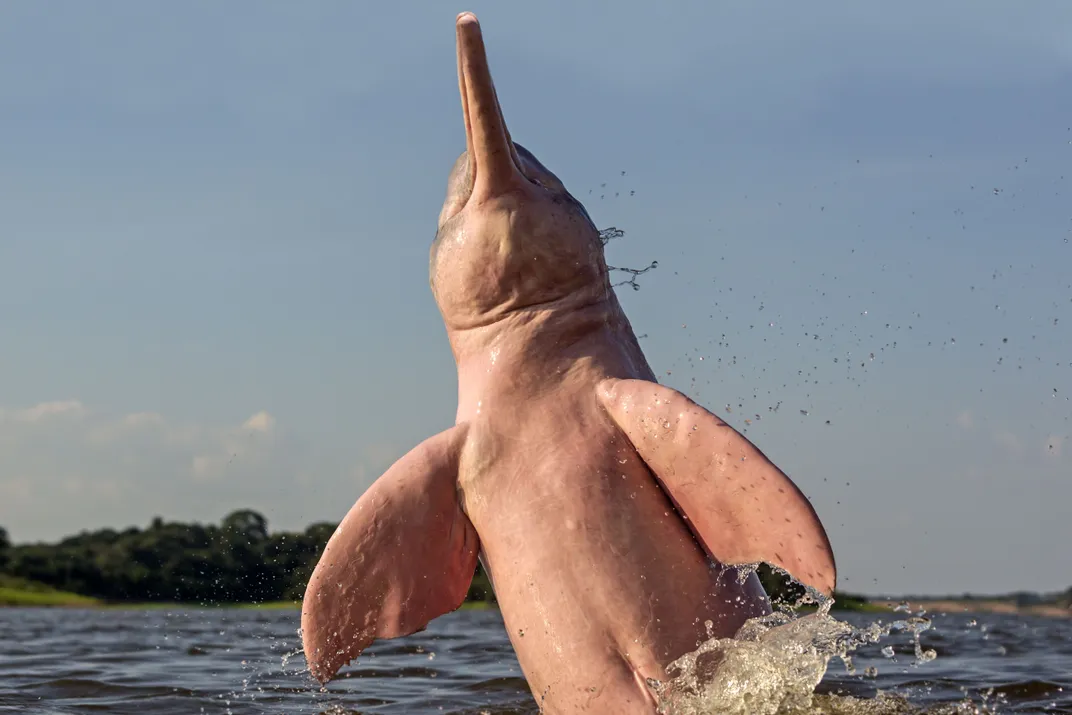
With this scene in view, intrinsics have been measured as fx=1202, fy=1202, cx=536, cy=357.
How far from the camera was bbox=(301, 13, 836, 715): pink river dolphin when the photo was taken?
181 inches

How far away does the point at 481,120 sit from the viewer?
5.02 m

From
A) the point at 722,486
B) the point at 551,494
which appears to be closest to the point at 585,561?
the point at 551,494

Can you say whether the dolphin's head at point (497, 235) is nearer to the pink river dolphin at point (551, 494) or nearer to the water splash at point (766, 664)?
the pink river dolphin at point (551, 494)

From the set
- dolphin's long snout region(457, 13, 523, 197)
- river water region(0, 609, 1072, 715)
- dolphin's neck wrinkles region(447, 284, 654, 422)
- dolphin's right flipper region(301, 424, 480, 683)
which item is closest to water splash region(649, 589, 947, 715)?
river water region(0, 609, 1072, 715)

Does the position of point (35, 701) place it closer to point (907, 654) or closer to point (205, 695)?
point (205, 695)

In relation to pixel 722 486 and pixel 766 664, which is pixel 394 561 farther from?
pixel 766 664

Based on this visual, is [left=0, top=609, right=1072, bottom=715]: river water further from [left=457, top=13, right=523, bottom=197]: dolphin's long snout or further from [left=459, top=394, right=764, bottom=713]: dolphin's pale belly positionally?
[left=457, top=13, right=523, bottom=197]: dolphin's long snout

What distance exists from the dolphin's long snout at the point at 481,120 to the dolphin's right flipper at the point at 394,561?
41.9 inches

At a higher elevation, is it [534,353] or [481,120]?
[481,120]

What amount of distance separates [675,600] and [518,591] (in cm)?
62

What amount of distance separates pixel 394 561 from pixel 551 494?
77 cm

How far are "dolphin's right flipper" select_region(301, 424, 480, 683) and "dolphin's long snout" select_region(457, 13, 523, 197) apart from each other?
1064 mm

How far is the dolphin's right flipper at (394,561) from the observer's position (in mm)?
4961

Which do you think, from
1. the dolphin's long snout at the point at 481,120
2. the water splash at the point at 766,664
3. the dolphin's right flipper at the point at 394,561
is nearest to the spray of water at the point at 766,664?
the water splash at the point at 766,664
